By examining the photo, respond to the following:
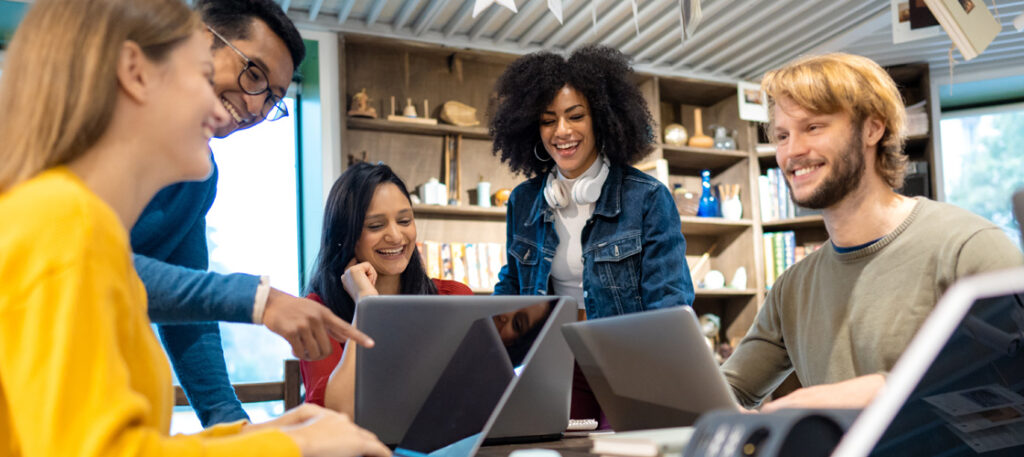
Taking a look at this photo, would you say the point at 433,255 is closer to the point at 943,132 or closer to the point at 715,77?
the point at 715,77

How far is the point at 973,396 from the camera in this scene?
75 centimetres

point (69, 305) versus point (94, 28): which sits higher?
point (94, 28)

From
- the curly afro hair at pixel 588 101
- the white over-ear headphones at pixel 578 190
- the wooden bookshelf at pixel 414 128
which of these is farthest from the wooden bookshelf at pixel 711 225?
the white over-ear headphones at pixel 578 190

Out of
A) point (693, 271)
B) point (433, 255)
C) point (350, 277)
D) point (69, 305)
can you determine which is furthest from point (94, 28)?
point (693, 271)

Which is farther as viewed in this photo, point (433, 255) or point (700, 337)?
point (433, 255)

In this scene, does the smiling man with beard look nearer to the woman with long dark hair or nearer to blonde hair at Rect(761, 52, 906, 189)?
blonde hair at Rect(761, 52, 906, 189)

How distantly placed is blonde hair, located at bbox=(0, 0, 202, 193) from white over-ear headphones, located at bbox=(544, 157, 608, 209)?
1685 millimetres

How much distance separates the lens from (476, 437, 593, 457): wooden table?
1.20 metres

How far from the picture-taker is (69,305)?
684 millimetres

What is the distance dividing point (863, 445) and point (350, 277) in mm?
1591

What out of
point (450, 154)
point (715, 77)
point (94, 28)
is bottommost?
point (94, 28)

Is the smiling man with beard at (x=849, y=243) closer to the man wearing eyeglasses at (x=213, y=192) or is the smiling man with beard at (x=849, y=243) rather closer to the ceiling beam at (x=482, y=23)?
the man wearing eyeglasses at (x=213, y=192)

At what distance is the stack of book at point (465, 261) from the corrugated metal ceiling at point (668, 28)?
3.83 feet

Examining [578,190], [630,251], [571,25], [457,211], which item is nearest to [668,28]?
[571,25]
